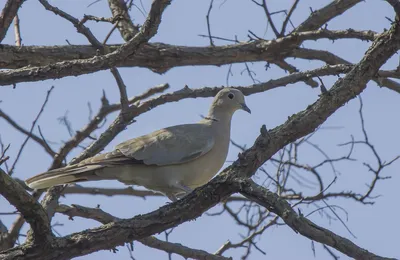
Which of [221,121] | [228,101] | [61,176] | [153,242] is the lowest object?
[153,242]

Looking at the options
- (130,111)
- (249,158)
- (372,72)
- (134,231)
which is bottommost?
(134,231)

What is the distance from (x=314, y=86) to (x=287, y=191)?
978mm

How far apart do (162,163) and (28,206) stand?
197cm

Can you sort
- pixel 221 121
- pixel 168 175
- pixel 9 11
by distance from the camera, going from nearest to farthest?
pixel 9 11, pixel 168 175, pixel 221 121

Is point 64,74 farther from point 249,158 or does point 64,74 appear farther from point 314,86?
point 314,86

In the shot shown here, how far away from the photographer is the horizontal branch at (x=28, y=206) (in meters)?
3.35

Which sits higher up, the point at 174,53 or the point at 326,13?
the point at 326,13

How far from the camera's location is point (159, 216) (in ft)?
12.0

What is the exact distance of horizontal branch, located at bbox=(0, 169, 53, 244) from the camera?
11.0 feet

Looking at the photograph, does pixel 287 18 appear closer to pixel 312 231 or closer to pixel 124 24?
pixel 124 24

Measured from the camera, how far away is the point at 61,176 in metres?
4.85

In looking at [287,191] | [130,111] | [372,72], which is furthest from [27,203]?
[287,191]

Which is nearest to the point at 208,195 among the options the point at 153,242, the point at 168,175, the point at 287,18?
the point at 153,242

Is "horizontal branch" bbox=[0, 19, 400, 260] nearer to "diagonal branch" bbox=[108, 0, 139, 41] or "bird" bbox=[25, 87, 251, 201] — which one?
"bird" bbox=[25, 87, 251, 201]
